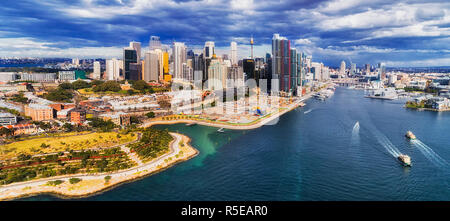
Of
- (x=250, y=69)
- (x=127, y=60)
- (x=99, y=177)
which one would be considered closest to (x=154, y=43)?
(x=127, y=60)

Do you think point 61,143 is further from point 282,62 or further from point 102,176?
point 282,62

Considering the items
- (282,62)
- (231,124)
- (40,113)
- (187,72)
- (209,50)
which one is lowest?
(231,124)

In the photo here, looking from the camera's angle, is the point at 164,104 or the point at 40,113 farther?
the point at 164,104

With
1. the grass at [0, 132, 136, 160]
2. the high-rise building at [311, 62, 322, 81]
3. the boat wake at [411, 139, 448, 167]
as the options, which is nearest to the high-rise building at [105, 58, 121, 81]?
the grass at [0, 132, 136, 160]

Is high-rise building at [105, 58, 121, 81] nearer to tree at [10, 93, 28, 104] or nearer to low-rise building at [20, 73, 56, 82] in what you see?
low-rise building at [20, 73, 56, 82]

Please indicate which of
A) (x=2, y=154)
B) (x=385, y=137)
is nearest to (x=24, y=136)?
(x=2, y=154)

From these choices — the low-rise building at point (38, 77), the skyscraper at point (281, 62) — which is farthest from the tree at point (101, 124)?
the low-rise building at point (38, 77)
